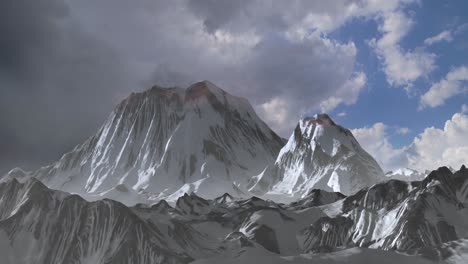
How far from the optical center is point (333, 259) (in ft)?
383

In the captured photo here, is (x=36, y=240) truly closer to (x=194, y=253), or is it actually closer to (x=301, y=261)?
(x=194, y=253)

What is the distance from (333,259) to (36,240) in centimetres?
9391

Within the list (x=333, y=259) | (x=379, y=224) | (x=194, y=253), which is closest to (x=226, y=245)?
(x=194, y=253)

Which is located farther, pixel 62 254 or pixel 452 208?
pixel 452 208

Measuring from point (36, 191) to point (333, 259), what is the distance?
10970 centimetres

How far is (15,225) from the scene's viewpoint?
176000 millimetres

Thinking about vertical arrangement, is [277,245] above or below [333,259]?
above


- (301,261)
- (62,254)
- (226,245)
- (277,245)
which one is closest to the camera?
(301,261)

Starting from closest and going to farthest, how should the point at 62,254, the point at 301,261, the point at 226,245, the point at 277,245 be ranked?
the point at 301,261 < the point at 62,254 < the point at 226,245 < the point at 277,245

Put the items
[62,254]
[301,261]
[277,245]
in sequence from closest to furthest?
[301,261]
[62,254]
[277,245]

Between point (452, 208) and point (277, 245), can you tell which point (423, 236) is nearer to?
point (452, 208)

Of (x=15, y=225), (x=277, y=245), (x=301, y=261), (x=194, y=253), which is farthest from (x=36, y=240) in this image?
(x=301, y=261)

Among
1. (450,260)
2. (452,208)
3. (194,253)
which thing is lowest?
(450,260)

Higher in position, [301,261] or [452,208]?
[452,208]
